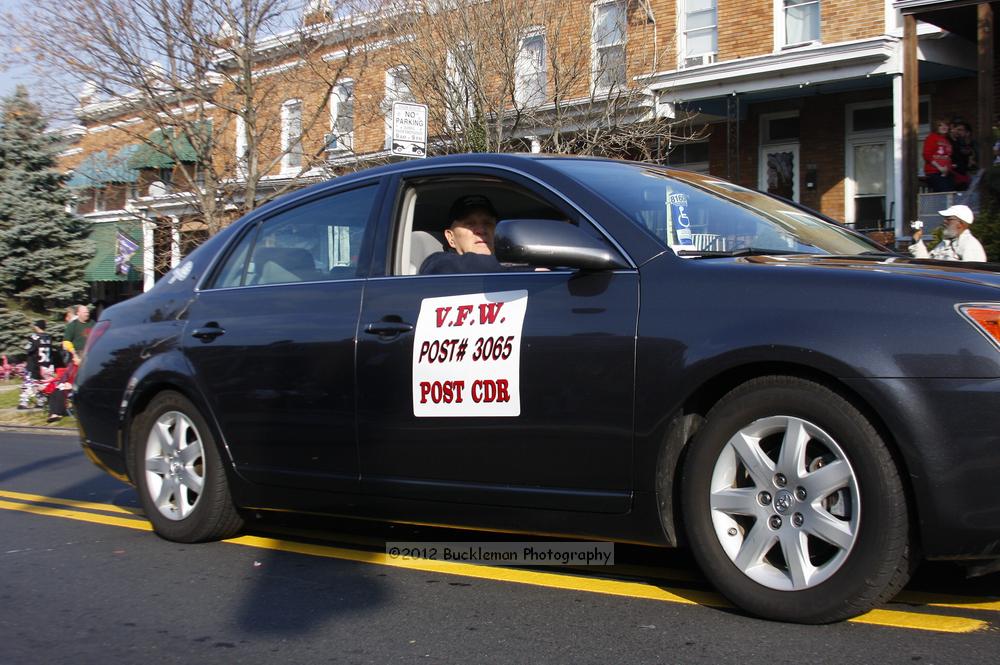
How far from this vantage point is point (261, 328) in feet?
15.9

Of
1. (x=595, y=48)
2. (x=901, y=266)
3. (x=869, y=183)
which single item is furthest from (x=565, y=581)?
(x=869, y=183)

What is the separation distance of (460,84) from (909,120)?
6268mm

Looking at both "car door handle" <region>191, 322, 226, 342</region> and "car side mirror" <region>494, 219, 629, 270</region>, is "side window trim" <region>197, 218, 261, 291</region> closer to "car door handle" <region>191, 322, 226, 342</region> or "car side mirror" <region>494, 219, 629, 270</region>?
"car door handle" <region>191, 322, 226, 342</region>

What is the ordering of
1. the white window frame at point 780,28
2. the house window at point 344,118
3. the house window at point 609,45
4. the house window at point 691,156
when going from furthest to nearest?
1. the house window at point 691,156
2. the white window frame at point 780,28
3. the house window at point 344,118
4. the house window at point 609,45

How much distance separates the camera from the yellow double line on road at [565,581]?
11.4ft

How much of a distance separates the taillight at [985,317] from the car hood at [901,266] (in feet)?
0.47

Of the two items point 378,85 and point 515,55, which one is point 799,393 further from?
point 378,85

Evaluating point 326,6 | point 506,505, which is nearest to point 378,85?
point 326,6

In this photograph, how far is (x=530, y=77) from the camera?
1598 cm

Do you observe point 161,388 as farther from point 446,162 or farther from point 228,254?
point 446,162

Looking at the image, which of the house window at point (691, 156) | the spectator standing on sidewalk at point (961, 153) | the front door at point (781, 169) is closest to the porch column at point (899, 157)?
the spectator standing on sidewalk at point (961, 153)

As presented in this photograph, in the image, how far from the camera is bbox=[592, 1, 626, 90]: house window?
16.3m

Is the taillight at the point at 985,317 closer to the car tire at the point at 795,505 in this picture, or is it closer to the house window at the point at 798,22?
the car tire at the point at 795,505

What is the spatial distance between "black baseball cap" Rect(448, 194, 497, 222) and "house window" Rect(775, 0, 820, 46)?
14.9 m
